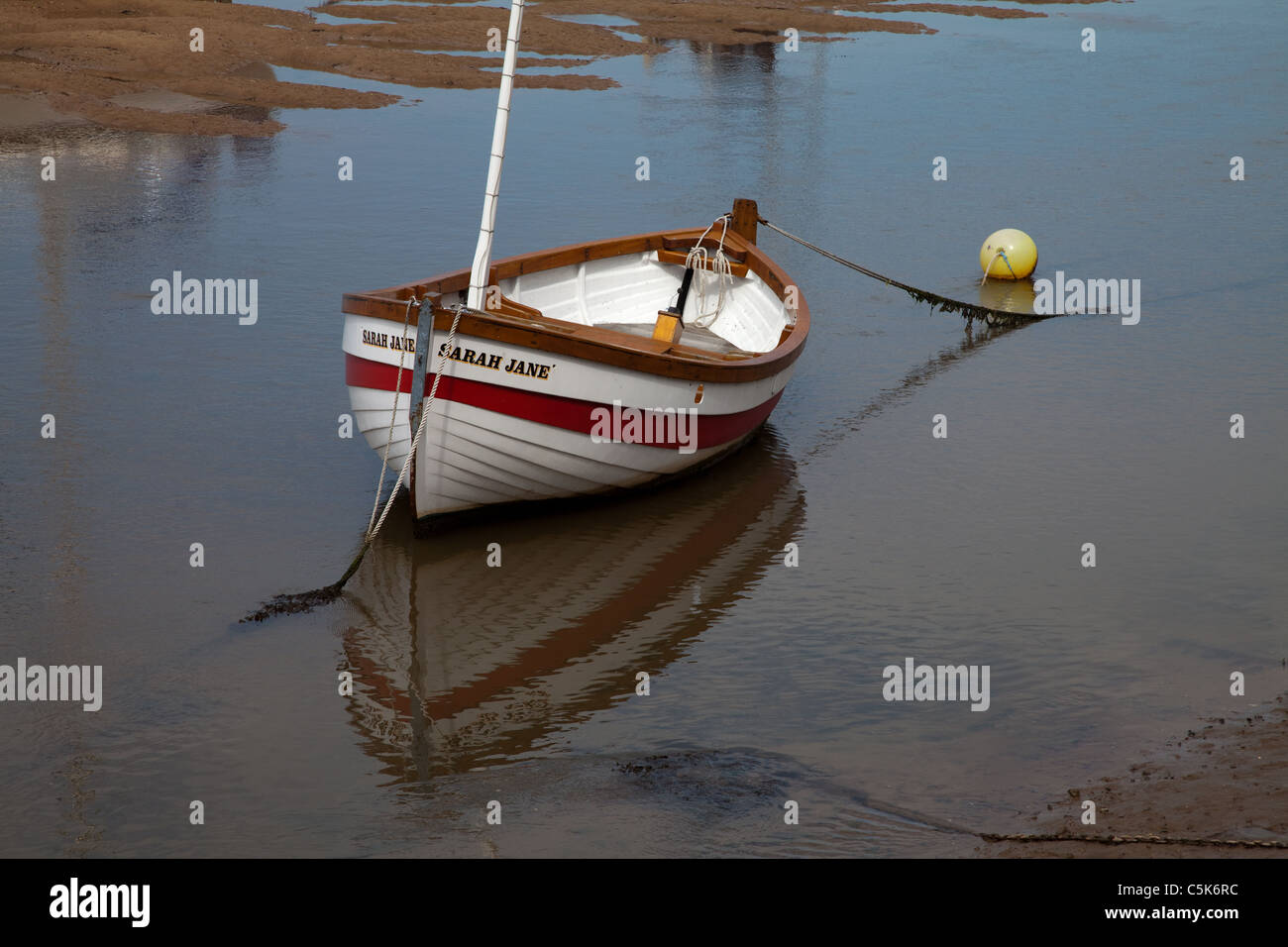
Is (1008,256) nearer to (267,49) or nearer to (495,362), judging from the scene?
(495,362)

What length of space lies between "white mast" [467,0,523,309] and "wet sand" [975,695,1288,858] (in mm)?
5675

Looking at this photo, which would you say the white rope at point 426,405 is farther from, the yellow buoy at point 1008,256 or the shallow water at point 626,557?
the yellow buoy at point 1008,256

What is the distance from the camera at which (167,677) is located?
345 inches

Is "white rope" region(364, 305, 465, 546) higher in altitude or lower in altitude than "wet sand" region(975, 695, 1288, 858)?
higher

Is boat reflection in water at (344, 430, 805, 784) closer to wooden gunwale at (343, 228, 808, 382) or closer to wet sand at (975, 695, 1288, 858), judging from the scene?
wooden gunwale at (343, 228, 808, 382)

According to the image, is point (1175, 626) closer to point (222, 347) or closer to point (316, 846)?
point (316, 846)

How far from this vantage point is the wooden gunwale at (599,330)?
33.1 feet

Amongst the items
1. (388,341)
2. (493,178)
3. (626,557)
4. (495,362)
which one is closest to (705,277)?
(493,178)

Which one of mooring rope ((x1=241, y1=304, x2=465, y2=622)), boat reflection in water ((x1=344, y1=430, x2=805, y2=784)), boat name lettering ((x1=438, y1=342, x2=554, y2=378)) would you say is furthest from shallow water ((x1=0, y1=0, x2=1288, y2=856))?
boat name lettering ((x1=438, y1=342, x2=554, y2=378))

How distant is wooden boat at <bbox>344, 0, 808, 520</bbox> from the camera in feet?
33.1

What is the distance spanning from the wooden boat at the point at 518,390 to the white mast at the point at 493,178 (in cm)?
2

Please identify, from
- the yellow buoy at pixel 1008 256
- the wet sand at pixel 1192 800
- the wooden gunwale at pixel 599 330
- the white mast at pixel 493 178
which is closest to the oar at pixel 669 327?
the wooden gunwale at pixel 599 330

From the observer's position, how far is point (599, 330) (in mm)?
12570
